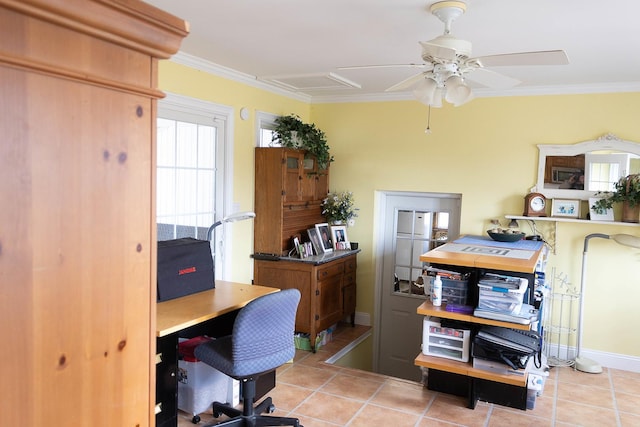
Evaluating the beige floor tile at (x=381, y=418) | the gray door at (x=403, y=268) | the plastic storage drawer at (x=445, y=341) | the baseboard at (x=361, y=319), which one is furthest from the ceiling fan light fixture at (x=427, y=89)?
the baseboard at (x=361, y=319)

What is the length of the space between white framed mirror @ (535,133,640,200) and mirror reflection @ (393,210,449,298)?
1.06 meters

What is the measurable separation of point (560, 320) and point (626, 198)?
1.24 m

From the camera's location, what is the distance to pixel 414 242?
532cm

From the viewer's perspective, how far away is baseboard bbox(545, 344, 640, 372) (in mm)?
4355

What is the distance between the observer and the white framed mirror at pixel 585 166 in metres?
4.30

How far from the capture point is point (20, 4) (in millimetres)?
690

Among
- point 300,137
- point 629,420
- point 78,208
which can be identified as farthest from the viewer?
point 300,137

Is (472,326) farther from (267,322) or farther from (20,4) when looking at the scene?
(20,4)

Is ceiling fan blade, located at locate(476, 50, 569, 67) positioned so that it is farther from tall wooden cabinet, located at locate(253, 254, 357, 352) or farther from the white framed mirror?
tall wooden cabinet, located at locate(253, 254, 357, 352)

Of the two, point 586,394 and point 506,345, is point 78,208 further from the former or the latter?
point 586,394

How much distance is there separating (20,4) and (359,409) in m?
3.24

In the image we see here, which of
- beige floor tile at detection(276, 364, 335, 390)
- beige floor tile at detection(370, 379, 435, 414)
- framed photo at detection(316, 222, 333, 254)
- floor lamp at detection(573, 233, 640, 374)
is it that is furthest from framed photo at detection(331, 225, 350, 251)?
floor lamp at detection(573, 233, 640, 374)

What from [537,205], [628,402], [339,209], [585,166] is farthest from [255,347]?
[585,166]

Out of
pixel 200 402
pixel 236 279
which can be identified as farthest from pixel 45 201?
pixel 236 279
